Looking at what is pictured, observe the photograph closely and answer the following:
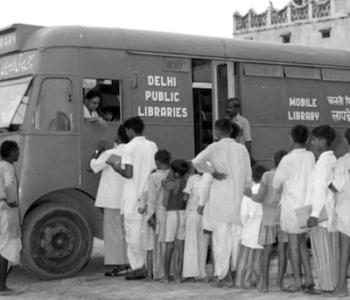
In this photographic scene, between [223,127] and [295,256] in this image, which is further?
[223,127]

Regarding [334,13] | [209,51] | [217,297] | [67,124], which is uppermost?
[334,13]

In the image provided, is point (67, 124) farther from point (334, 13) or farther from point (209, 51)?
point (334, 13)

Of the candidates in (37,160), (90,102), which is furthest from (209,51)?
(37,160)

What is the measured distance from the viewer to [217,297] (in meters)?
8.12

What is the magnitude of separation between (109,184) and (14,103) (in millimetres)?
1494

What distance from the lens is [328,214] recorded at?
7.82m

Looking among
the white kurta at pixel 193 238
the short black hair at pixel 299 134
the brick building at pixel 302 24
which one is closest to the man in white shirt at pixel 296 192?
the short black hair at pixel 299 134

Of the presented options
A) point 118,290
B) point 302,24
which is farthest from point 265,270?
point 302,24

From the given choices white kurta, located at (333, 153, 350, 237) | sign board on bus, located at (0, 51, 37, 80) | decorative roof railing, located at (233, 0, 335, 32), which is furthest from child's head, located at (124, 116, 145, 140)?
decorative roof railing, located at (233, 0, 335, 32)

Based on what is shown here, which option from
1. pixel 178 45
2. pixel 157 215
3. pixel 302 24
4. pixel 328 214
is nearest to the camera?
pixel 328 214

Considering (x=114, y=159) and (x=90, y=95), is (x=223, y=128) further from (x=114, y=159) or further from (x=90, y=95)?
(x=90, y=95)

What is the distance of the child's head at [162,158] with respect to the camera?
934 centimetres

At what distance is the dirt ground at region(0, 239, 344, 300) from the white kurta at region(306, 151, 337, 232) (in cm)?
80

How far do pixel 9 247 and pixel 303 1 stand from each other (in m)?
45.0
